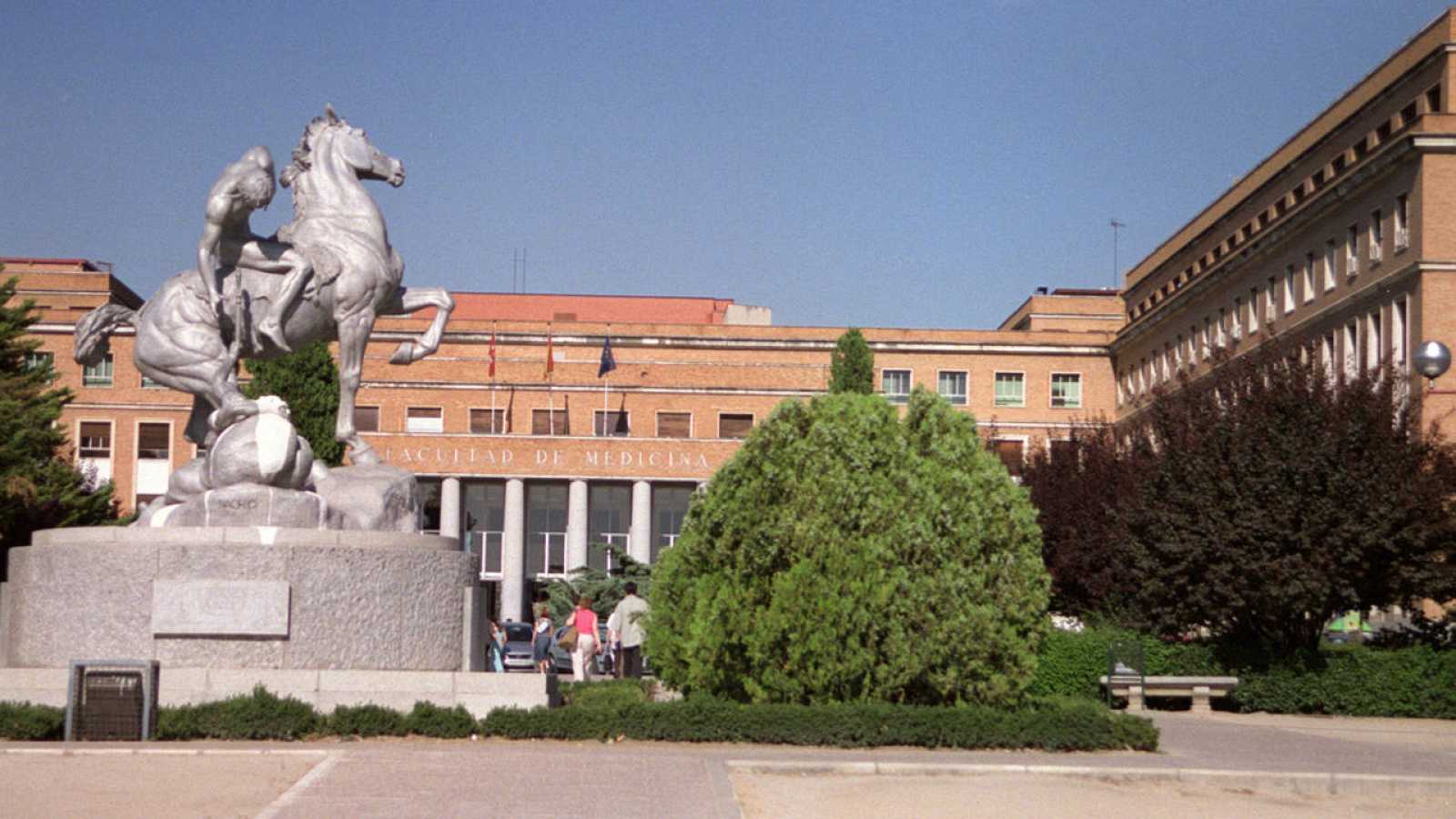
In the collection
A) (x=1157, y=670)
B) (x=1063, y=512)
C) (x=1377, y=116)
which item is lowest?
(x=1157, y=670)

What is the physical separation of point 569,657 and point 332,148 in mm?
19184

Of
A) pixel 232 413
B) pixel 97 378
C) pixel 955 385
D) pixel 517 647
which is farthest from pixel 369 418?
pixel 232 413

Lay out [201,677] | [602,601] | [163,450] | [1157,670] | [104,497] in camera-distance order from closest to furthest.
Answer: [201,677], [1157,670], [602,601], [104,497], [163,450]

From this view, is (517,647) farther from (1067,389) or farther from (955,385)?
(1067,389)

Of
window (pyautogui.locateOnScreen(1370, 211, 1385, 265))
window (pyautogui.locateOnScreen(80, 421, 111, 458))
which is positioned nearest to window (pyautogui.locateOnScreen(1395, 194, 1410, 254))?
window (pyautogui.locateOnScreen(1370, 211, 1385, 265))

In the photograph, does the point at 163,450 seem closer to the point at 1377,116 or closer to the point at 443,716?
the point at 1377,116

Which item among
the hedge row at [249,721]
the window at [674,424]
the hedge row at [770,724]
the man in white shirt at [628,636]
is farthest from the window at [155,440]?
the hedge row at [249,721]

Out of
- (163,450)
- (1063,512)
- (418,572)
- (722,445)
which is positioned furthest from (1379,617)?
(163,450)

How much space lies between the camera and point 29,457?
147 ft

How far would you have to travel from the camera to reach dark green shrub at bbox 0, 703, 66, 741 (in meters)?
15.1

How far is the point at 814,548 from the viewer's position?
18.2 meters

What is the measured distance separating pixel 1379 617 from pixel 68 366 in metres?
53.5

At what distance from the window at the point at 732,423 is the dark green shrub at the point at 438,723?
64039 mm

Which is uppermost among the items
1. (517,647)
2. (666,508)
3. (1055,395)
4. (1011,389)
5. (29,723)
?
(1011,389)
